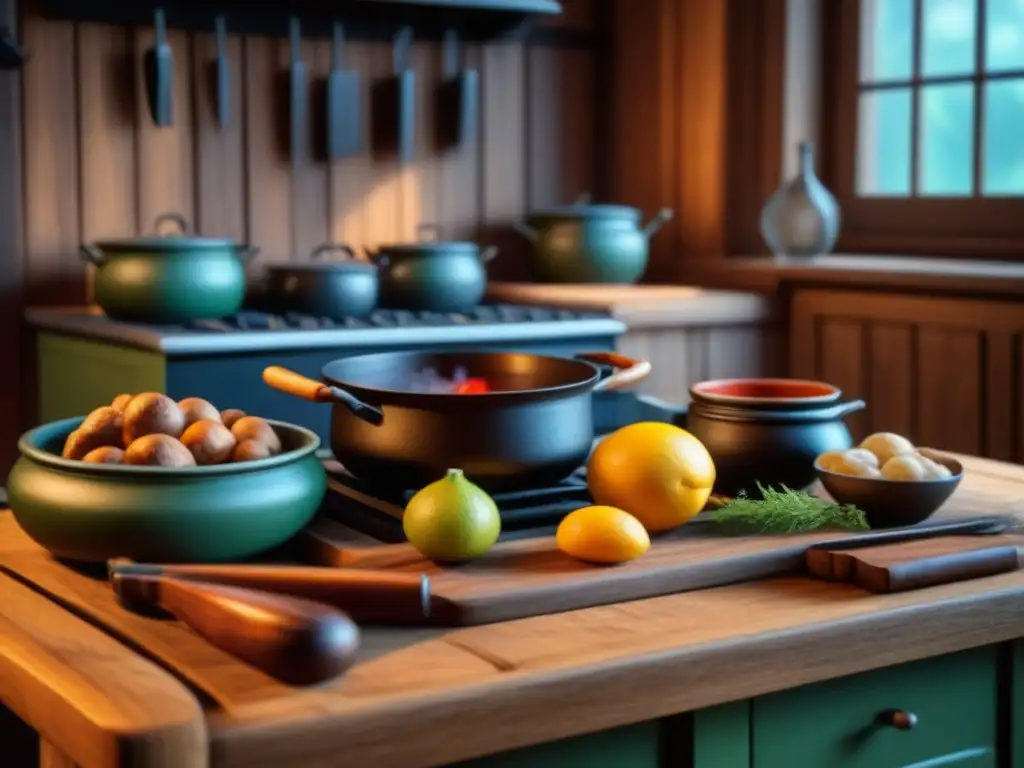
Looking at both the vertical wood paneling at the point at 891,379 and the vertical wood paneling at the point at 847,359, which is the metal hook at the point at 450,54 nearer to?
the vertical wood paneling at the point at 847,359

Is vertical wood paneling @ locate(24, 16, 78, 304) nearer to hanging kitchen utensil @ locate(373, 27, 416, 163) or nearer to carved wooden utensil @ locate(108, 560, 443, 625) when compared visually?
hanging kitchen utensil @ locate(373, 27, 416, 163)

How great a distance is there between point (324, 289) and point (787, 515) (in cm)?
172

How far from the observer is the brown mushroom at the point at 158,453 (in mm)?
1147

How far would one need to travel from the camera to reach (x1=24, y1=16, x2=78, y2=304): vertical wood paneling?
3117 millimetres

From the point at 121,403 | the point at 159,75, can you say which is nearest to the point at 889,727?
the point at 121,403

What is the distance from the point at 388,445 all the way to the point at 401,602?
0.89 ft

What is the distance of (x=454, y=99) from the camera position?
3.59 m

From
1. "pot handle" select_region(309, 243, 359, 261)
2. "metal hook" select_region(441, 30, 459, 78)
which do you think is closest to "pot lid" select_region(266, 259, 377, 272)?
"pot handle" select_region(309, 243, 359, 261)

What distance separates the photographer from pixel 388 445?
4.27ft

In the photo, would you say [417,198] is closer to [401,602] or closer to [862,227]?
[862,227]

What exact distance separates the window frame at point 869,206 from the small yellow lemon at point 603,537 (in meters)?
2.18

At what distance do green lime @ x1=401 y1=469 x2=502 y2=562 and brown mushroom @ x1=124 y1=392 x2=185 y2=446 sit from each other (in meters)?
0.21

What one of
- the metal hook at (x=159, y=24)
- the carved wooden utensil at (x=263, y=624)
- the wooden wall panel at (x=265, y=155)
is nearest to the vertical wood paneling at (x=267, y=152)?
the wooden wall panel at (x=265, y=155)

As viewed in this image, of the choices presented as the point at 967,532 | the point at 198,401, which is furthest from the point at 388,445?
the point at 967,532
